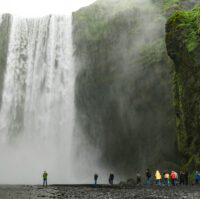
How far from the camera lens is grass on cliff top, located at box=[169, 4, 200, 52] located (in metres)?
33.6

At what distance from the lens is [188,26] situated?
3603 centimetres

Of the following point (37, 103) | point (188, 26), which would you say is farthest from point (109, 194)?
point (37, 103)

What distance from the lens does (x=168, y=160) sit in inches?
1521

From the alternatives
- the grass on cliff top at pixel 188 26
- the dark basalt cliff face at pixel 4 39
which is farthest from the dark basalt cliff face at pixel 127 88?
the dark basalt cliff face at pixel 4 39

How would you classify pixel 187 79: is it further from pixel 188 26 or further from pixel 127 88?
pixel 127 88

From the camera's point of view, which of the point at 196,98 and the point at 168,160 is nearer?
the point at 196,98

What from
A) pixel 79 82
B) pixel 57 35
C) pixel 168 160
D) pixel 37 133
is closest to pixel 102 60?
pixel 79 82

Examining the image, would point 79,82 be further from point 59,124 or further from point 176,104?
point 176,104

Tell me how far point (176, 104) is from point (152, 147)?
7972mm

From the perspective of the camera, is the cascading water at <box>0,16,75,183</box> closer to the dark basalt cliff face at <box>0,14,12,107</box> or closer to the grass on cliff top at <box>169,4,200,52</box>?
the dark basalt cliff face at <box>0,14,12,107</box>

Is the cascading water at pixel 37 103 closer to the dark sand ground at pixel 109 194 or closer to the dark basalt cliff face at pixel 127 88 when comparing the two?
the dark basalt cliff face at pixel 127 88

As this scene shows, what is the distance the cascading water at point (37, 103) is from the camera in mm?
43688

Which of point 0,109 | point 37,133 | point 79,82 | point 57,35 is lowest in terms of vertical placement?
point 37,133

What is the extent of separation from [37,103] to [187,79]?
21.9m
